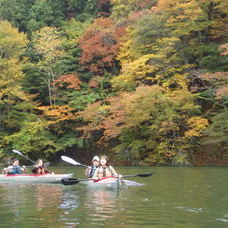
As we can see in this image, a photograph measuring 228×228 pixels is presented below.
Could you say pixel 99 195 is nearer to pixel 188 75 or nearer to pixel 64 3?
→ pixel 188 75

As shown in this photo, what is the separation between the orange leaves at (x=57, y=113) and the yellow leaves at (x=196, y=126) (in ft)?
29.0

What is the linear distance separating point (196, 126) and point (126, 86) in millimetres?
6005

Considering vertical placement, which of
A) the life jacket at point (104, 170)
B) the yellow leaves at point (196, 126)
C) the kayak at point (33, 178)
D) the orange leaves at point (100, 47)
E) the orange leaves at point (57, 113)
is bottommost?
the kayak at point (33, 178)

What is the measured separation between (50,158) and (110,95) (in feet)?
21.1

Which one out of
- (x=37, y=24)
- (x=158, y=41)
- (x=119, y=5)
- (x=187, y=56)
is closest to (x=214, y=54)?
(x=187, y=56)

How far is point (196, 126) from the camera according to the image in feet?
77.8

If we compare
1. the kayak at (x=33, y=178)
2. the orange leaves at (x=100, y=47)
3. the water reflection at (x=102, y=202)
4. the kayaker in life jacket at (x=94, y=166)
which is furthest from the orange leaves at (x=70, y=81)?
the water reflection at (x=102, y=202)

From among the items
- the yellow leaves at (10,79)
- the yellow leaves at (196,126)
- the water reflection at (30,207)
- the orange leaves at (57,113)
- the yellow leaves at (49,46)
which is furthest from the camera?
the yellow leaves at (49,46)

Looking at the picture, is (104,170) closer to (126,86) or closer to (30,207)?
(30,207)

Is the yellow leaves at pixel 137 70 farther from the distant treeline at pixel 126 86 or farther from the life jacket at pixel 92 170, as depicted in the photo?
the life jacket at pixel 92 170

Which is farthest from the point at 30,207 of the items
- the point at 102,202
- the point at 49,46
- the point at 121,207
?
the point at 49,46

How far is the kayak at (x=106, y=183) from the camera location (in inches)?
495

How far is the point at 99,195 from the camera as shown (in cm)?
1141

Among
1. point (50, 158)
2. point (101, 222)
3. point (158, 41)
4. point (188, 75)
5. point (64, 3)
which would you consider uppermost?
point (64, 3)
